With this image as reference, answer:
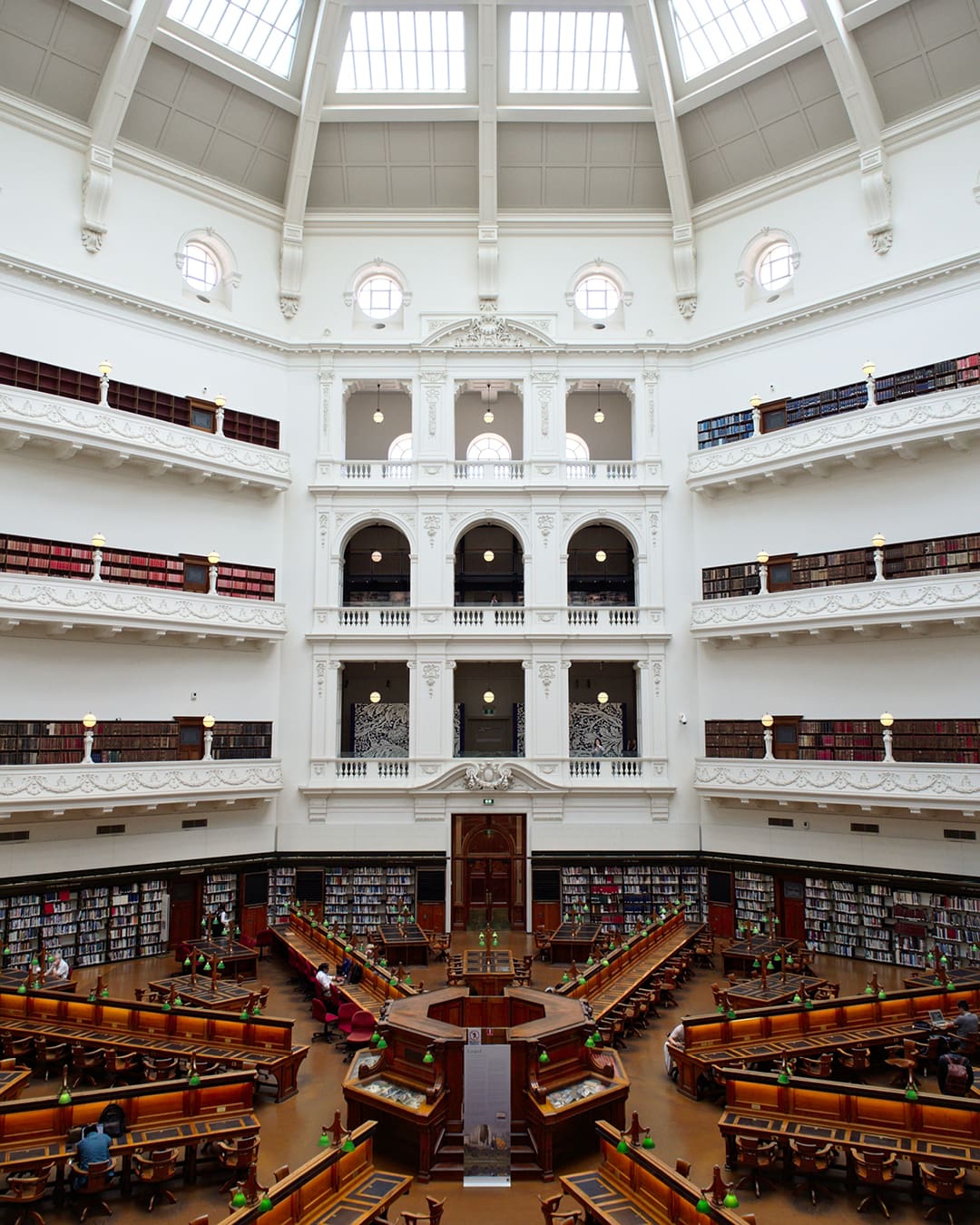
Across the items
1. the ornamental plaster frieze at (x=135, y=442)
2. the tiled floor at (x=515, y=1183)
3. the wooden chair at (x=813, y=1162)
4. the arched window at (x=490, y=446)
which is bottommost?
the tiled floor at (x=515, y=1183)

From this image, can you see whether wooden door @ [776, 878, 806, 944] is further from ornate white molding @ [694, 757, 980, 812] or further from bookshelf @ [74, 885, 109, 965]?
bookshelf @ [74, 885, 109, 965]

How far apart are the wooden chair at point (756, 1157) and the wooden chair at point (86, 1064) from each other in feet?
27.5

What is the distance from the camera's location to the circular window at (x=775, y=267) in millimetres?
21859

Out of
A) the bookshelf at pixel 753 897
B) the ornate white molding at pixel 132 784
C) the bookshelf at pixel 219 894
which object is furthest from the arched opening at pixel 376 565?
the bookshelf at pixel 753 897

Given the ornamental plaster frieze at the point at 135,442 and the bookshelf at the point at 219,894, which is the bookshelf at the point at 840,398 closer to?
the ornamental plaster frieze at the point at 135,442

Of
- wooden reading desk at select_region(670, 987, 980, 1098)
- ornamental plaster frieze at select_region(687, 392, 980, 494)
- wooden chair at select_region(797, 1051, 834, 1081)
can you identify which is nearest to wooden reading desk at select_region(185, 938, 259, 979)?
wooden reading desk at select_region(670, 987, 980, 1098)

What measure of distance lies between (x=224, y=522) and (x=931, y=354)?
1599 cm

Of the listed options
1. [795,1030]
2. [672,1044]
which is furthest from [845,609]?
[672,1044]

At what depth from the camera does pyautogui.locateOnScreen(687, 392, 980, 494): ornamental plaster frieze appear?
1789 cm

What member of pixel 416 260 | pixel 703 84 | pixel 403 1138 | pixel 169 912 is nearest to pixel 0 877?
pixel 169 912

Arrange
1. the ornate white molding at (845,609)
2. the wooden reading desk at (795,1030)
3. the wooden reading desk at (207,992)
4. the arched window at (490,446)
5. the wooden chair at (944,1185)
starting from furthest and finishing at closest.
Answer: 1. the arched window at (490,446)
2. the ornate white molding at (845,609)
3. the wooden reading desk at (207,992)
4. the wooden reading desk at (795,1030)
5. the wooden chair at (944,1185)

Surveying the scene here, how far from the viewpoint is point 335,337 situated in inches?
895

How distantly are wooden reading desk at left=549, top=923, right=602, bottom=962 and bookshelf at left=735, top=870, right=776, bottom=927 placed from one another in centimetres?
382

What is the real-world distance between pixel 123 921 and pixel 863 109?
23218 mm
